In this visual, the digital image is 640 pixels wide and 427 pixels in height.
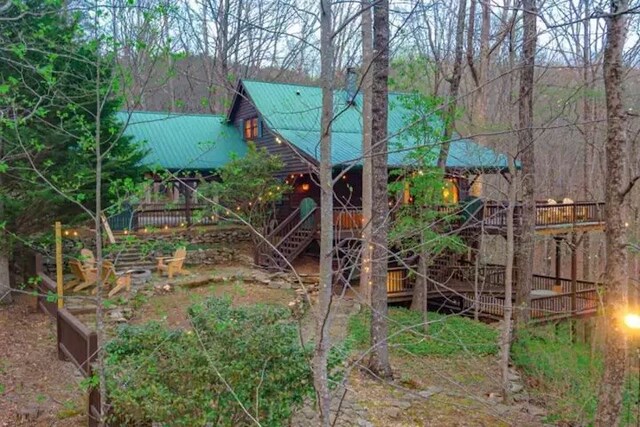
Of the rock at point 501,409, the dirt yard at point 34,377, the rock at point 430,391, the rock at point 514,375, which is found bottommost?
the rock at point 514,375

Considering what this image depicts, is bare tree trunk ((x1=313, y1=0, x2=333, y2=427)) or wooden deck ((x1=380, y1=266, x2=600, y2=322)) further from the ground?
bare tree trunk ((x1=313, y1=0, x2=333, y2=427))

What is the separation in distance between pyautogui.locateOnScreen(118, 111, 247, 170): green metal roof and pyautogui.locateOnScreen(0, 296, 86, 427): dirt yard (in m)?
8.40

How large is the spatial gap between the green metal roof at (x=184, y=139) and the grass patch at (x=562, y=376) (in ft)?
38.2

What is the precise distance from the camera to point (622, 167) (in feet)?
16.8

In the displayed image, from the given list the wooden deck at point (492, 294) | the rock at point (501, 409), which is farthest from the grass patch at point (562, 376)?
the wooden deck at point (492, 294)

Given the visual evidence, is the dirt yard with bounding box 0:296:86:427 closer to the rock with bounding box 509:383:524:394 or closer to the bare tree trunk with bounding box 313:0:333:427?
the bare tree trunk with bounding box 313:0:333:427

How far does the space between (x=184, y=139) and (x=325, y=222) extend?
17.1 m

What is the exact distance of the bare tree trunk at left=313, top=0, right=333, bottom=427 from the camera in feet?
8.44

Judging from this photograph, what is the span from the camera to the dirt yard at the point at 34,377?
18.2 feet

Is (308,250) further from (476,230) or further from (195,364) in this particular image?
(195,364)

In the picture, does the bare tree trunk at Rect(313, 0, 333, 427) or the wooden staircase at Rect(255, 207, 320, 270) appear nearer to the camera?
the bare tree trunk at Rect(313, 0, 333, 427)

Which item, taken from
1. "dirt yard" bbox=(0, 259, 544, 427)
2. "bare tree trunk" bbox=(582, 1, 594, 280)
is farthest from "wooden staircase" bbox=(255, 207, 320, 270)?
"bare tree trunk" bbox=(582, 1, 594, 280)

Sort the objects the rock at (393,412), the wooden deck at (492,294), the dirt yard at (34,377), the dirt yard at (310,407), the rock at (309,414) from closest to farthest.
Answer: the dirt yard at (34,377)
the dirt yard at (310,407)
the rock at (309,414)
the rock at (393,412)
the wooden deck at (492,294)

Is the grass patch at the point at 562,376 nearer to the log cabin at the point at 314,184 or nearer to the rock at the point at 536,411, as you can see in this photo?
the rock at the point at 536,411
